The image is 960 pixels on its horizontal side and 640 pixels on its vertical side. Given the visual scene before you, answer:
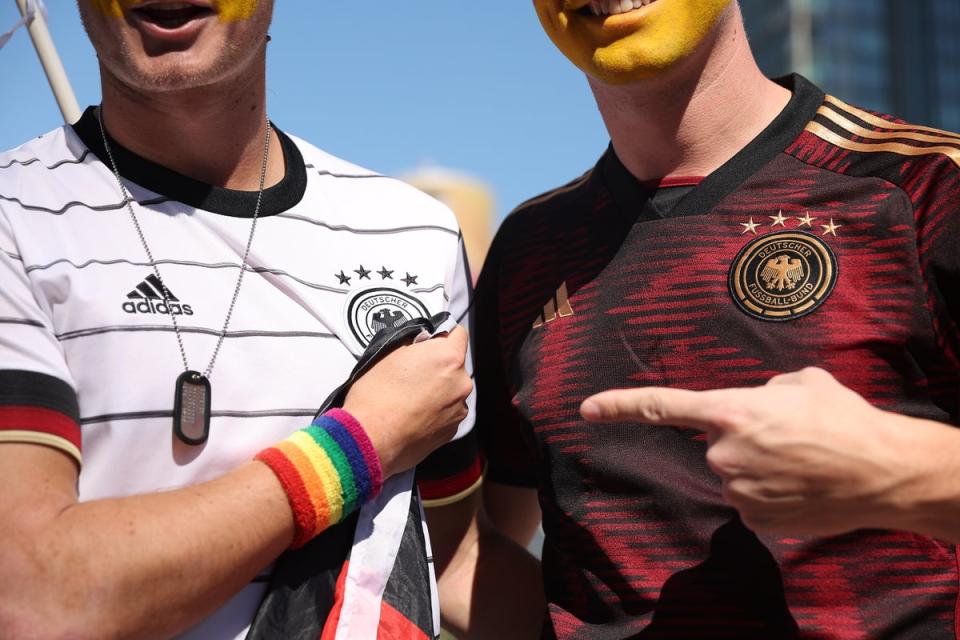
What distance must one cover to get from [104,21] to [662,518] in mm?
1864

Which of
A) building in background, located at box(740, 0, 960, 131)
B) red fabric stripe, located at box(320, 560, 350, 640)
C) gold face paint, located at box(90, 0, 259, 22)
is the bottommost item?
building in background, located at box(740, 0, 960, 131)

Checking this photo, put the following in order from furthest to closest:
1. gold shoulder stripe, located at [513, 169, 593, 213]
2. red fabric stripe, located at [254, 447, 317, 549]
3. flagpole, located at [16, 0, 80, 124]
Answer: flagpole, located at [16, 0, 80, 124], gold shoulder stripe, located at [513, 169, 593, 213], red fabric stripe, located at [254, 447, 317, 549]

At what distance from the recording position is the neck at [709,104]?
3078 millimetres

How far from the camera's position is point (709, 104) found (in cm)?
309

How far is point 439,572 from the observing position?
3.49m

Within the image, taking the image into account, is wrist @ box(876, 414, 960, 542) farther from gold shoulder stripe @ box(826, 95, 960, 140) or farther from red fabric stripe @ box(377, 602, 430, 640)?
red fabric stripe @ box(377, 602, 430, 640)

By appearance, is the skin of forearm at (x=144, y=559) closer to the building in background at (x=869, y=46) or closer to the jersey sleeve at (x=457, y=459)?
the jersey sleeve at (x=457, y=459)

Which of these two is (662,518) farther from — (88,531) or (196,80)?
(196,80)

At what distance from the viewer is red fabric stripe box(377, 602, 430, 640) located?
2.62 m

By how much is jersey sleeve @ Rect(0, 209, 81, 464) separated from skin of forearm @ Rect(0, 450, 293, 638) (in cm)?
18

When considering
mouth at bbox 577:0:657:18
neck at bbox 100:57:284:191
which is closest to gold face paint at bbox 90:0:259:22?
neck at bbox 100:57:284:191

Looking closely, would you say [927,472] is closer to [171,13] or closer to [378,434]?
[378,434]

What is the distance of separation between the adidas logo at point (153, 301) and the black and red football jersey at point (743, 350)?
1.00 metres

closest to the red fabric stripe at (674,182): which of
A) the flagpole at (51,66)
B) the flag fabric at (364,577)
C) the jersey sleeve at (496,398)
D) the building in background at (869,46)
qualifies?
the jersey sleeve at (496,398)
